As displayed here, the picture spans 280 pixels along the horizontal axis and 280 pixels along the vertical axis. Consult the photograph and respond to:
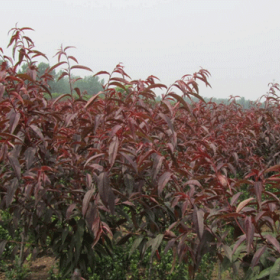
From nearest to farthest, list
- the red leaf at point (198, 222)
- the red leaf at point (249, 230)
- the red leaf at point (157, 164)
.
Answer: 1. the red leaf at point (249, 230)
2. the red leaf at point (198, 222)
3. the red leaf at point (157, 164)

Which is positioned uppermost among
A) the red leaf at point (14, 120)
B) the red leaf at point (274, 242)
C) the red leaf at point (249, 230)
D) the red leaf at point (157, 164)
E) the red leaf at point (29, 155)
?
the red leaf at point (14, 120)

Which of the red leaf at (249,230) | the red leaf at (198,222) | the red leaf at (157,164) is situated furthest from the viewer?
the red leaf at (157,164)

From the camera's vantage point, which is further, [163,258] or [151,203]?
[163,258]

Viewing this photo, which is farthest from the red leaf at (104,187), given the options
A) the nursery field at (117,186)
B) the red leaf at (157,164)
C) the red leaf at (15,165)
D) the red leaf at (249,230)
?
the red leaf at (249,230)

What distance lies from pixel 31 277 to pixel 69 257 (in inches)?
39.0

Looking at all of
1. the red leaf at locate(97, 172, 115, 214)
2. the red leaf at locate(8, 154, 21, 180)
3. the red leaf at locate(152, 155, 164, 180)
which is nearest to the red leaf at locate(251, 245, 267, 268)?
the red leaf at locate(152, 155, 164, 180)

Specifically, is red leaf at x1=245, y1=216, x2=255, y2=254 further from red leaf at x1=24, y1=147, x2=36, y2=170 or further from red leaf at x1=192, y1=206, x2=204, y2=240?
red leaf at x1=24, y1=147, x2=36, y2=170

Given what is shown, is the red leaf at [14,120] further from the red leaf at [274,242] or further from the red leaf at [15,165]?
the red leaf at [274,242]

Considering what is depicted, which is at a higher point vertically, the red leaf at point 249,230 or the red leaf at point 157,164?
→ the red leaf at point 157,164

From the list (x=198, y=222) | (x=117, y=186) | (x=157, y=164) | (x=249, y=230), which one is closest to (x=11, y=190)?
(x=117, y=186)

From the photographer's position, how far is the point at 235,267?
1.37 metres

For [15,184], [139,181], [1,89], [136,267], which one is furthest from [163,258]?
[1,89]

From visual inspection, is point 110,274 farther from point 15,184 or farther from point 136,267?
point 15,184

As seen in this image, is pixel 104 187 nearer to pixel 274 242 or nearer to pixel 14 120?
pixel 14 120
